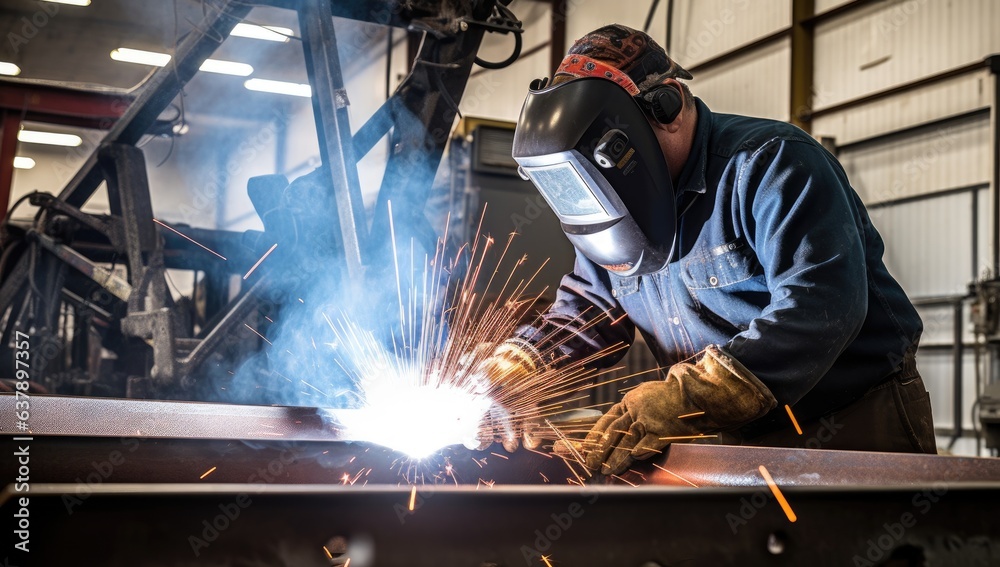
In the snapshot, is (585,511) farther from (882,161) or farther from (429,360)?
(882,161)

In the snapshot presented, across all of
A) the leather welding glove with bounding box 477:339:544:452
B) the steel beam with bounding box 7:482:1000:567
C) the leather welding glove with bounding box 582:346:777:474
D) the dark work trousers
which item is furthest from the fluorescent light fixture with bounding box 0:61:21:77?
the steel beam with bounding box 7:482:1000:567

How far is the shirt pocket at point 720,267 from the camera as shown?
1.86 metres

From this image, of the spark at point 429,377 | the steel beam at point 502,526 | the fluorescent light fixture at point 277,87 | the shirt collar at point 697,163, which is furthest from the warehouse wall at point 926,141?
the fluorescent light fixture at point 277,87

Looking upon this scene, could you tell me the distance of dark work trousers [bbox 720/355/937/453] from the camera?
1857mm

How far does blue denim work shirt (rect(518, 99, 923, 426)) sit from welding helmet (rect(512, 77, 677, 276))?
16 cm

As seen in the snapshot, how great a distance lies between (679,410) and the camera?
5.41ft

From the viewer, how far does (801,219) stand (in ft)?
5.44

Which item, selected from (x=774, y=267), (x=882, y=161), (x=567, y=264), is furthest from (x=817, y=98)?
(x=774, y=267)

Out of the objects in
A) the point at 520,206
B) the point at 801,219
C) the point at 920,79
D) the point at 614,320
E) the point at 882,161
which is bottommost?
the point at 614,320

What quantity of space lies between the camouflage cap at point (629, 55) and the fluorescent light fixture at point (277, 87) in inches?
458

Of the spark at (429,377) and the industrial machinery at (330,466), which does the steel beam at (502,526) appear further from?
the spark at (429,377)

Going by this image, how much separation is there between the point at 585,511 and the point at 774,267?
0.97 metres

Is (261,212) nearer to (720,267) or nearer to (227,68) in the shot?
(720,267)

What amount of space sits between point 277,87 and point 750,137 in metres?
13.1
